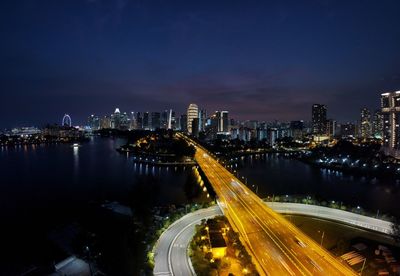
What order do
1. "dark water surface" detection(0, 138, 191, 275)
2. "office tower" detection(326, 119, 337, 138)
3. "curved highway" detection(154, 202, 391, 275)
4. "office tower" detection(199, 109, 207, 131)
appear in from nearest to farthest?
"curved highway" detection(154, 202, 391, 275)
"dark water surface" detection(0, 138, 191, 275)
"office tower" detection(326, 119, 337, 138)
"office tower" detection(199, 109, 207, 131)

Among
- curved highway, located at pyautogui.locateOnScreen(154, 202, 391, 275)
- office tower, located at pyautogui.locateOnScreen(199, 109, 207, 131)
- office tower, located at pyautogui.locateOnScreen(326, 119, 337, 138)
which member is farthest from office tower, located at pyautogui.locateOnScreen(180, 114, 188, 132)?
curved highway, located at pyautogui.locateOnScreen(154, 202, 391, 275)

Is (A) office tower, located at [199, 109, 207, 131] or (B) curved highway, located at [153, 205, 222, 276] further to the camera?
(A) office tower, located at [199, 109, 207, 131]

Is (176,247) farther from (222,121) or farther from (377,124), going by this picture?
(222,121)

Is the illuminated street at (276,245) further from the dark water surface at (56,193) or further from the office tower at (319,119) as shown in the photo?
the office tower at (319,119)

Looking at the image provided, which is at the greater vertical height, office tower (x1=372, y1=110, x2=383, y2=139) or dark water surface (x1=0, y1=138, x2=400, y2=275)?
office tower (x1=372, y1=110, x2=383, y2=139)

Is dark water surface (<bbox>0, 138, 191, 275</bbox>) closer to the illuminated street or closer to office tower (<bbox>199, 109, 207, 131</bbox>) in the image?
the illuminated street

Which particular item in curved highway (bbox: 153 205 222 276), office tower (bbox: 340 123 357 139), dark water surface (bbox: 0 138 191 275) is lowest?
dark water surface (bbox: 0 138 191 275)

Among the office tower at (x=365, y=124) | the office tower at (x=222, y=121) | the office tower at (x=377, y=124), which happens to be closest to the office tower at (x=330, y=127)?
the office tower at (x=365, y=124)
